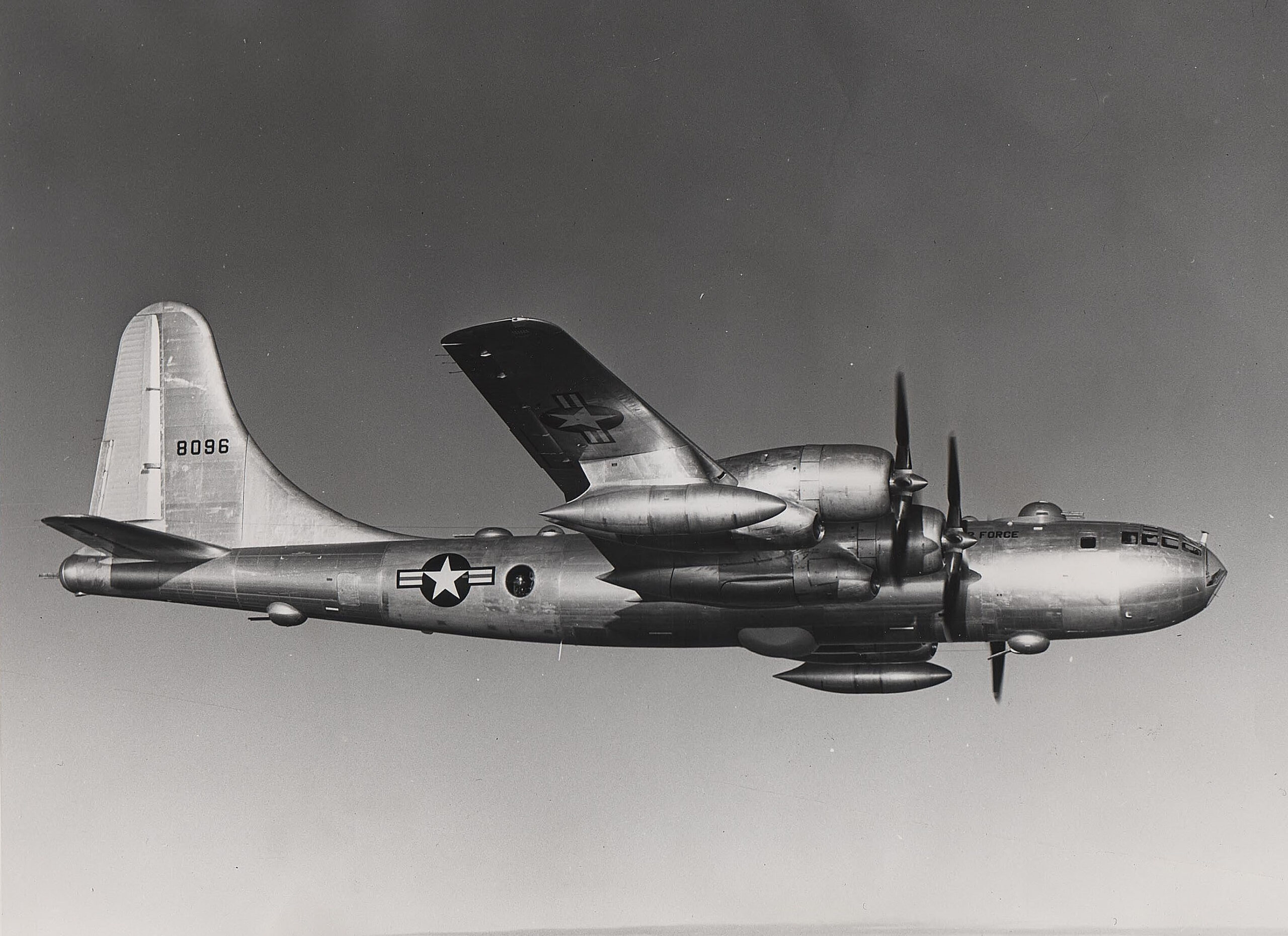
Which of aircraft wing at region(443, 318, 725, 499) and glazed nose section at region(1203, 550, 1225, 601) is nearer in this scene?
aircraft wing at region(443, 318, 725, 499)

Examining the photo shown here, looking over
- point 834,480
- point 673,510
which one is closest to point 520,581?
point 673,510

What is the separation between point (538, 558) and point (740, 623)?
9.41ft

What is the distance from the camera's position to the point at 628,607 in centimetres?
1656

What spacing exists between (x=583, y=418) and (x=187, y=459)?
24.4 feet

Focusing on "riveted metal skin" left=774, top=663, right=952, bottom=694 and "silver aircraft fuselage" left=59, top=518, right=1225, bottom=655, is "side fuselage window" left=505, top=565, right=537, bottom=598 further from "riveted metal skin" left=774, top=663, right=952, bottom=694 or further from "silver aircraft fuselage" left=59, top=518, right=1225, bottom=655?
"riveted metal skin" left=774, top=663, right=952, bottom=694

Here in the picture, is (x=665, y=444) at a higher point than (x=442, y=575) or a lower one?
higher

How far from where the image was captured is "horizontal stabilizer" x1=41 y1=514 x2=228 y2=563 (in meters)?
16.0

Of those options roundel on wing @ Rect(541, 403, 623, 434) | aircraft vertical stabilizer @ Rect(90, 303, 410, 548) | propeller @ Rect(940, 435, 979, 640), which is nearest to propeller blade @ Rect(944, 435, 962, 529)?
propeller @ Rect(940, 435, 979, 640)

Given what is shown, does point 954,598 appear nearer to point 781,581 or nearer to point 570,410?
point 781,581

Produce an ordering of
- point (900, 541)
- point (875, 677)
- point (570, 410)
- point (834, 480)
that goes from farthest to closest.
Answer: point (875, 677) < point (570, 410) < point (900, 541) < point (834, 480)

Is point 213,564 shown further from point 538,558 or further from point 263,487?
point 538,558

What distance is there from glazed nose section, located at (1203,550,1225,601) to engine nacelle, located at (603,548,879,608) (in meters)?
4.06

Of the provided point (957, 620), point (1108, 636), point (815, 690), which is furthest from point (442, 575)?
point (1108, 636)

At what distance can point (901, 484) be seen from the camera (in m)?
14.7
